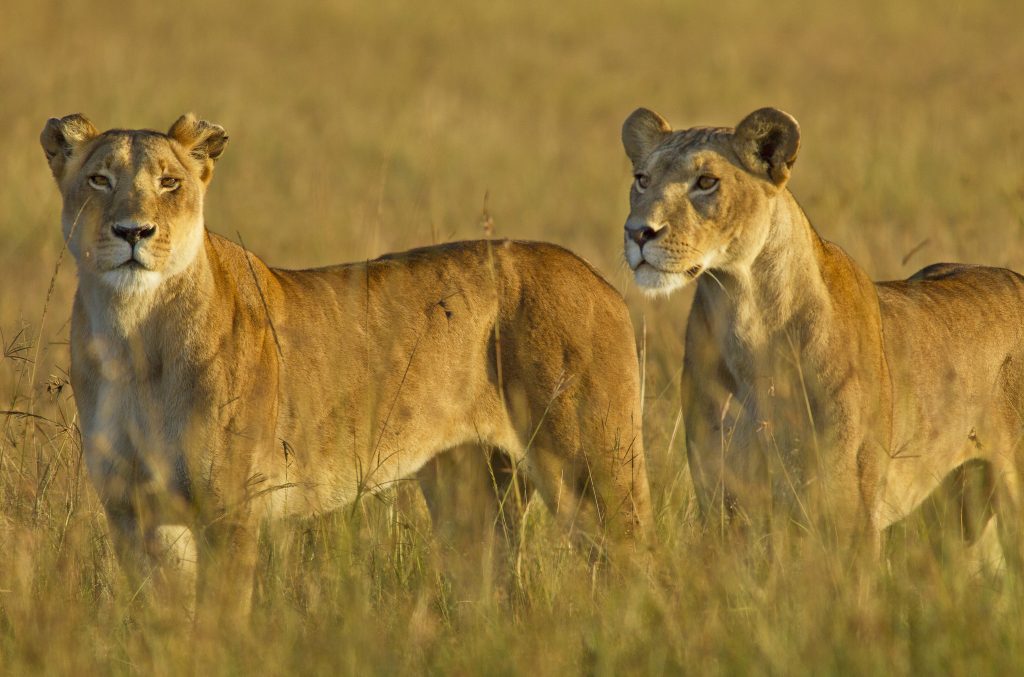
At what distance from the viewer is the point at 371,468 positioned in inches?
212

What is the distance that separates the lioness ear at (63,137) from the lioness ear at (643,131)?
1879 millimetres

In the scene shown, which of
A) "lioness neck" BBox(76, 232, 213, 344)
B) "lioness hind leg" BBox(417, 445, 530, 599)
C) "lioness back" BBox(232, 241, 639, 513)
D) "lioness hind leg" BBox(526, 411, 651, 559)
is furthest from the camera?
"lioness hind leg" BBox(417, 445, 530, 599)

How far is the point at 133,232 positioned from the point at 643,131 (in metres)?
1.91

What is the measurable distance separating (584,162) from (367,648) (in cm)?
1337

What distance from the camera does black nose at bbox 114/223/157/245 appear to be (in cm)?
471

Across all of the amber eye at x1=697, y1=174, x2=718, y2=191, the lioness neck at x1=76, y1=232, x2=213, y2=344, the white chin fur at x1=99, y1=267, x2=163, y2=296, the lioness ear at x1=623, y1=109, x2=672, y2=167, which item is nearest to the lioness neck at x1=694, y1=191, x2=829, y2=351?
the amber eye at x1=697, y1=174, x2=718, y2=191

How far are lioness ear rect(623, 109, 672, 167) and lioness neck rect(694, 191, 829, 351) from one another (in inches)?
22.4

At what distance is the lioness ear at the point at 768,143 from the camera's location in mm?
5141

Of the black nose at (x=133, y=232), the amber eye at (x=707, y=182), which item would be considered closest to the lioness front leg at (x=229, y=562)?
the black nose at (x=133, y=232)

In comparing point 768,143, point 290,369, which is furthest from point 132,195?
point 768,143

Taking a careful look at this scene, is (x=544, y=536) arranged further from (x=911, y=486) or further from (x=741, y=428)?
(x=911, y=486)

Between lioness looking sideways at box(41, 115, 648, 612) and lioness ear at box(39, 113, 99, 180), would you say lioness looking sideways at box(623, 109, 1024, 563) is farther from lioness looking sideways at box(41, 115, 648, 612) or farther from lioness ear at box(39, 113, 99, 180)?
lioness ear at box(39, 113, 99, 180)

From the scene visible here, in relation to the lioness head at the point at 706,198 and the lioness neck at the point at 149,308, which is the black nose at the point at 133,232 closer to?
the lioness neck at the point at 149,308

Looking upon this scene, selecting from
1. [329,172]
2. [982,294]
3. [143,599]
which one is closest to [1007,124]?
[329,172]
